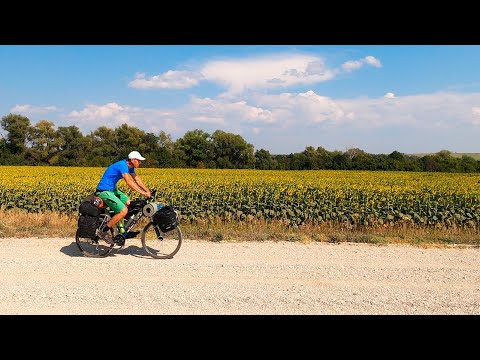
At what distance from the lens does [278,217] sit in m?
12.6

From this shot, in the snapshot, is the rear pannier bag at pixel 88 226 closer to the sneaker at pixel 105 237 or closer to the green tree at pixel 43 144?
the sneaker at pixel 105 237

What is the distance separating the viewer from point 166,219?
8.24 metres

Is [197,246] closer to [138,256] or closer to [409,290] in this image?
[138,256]

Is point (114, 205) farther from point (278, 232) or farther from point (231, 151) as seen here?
point (231, 151)

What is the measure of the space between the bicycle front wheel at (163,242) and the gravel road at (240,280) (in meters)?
0.18

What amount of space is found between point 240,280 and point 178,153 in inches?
1719

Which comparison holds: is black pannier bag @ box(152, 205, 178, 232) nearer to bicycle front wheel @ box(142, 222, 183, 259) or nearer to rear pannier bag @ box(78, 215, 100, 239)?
bicycle front wheel @ box(142, 222, 183, 259)

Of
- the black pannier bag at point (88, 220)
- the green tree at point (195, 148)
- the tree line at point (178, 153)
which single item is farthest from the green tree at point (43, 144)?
the black pannier bag at point (88, 220)

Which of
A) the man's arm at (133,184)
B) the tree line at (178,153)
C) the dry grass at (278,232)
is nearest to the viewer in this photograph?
the man's arm at (133,184)

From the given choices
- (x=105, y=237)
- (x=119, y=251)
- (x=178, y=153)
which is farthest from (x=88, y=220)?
(x=178, y=153)

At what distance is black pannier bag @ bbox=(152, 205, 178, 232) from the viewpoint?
8.24 meters

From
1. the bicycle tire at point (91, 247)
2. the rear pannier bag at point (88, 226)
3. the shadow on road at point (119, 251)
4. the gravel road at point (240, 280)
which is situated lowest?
the shadow on road at point (119, 251)

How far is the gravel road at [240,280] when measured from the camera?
5246 mm
